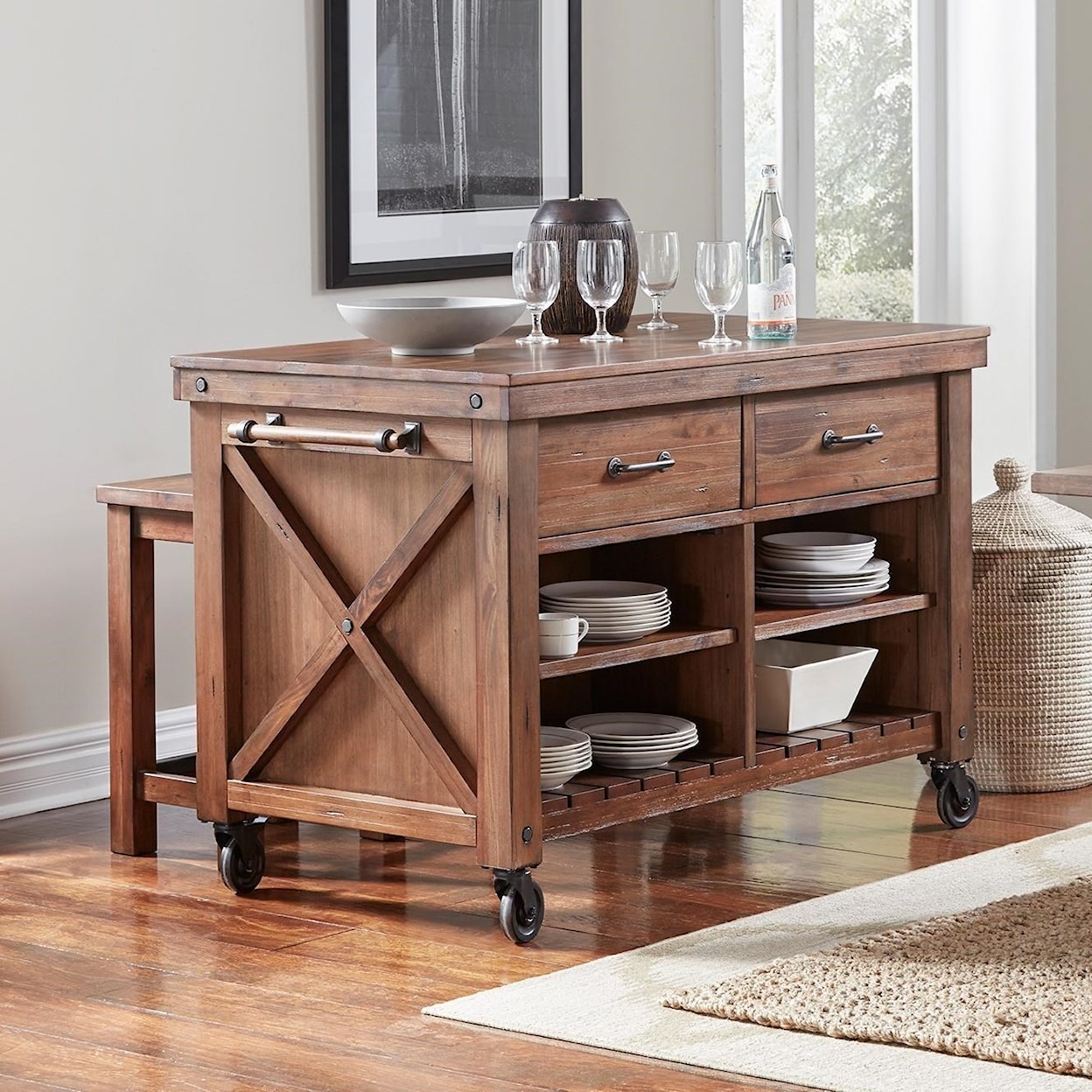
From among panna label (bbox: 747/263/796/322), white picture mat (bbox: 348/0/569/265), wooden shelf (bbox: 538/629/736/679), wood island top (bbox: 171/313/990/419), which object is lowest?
wooden shelf (bbox: 538/629/736/679)

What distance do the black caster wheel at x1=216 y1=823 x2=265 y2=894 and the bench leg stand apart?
0.29 metres

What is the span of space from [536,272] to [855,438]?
1.90ft

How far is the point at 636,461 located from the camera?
3.10m

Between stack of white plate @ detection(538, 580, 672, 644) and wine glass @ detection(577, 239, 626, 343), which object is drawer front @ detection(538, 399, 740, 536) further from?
wine glass @ detection(577, 239, 626, 343)

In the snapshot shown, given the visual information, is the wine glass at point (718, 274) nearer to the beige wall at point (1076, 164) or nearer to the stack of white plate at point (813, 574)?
the stack of white plate at point (813, 574)

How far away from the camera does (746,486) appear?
3283mm

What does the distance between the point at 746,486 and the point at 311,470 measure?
0.66 m

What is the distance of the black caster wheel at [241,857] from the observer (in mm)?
3291

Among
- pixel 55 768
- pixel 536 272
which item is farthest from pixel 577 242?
pixel 55 768

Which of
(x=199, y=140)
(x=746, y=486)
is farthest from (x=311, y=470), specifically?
(x=199, y=140)

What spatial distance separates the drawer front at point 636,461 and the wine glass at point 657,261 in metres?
0.40

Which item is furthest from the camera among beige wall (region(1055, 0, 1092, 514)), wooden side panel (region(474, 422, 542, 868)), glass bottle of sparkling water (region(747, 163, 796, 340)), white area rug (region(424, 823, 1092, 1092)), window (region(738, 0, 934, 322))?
beige wall (region(1055, 0, 1092, 514))

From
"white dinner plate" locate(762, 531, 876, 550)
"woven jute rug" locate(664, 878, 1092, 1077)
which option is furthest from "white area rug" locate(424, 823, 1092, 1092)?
"white dinner plate" locate(762, 531, 876, 550)

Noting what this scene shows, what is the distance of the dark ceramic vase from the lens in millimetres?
3547
